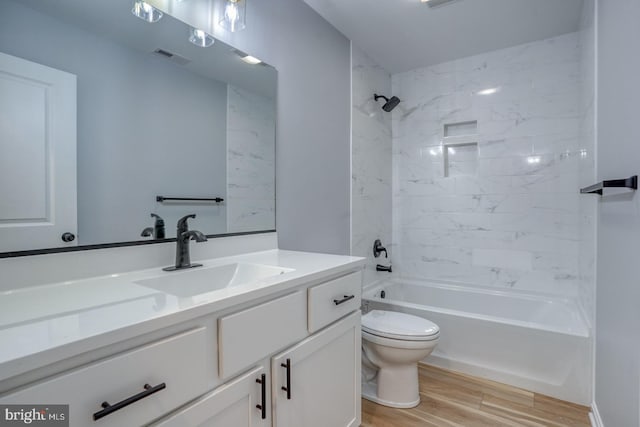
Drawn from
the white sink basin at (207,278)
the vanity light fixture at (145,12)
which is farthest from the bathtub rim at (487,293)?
the vanity light fixture at (145,12)

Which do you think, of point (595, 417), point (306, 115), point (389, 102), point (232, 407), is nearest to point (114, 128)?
point (232, 407)

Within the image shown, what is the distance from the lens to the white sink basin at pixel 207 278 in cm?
115

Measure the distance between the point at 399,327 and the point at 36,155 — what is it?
183 cm

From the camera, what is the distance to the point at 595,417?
1670 mm

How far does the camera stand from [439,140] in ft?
9.80

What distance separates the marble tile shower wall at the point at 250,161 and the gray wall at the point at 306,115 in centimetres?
7

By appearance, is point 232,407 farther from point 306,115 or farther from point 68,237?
point 306,115

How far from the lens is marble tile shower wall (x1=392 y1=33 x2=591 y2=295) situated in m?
2.49

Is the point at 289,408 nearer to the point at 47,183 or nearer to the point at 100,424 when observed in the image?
the point at 100,424

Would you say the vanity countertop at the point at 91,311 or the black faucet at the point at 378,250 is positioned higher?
the vanity countertop at the point at 91,311

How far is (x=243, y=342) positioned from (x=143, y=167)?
31.4 inches

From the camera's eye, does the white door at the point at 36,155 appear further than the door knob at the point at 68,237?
No

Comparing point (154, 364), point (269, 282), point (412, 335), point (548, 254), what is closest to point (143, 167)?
point (269, 282)

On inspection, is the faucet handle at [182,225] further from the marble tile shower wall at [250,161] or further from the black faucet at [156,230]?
the marble tile shower wall at [250,161]
